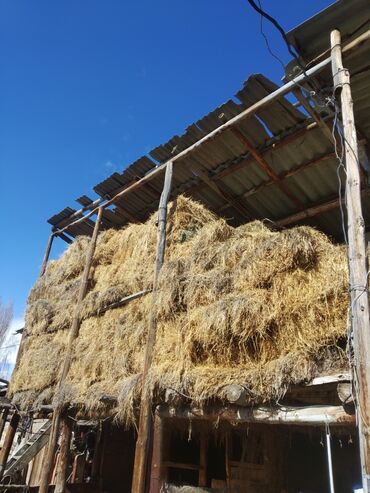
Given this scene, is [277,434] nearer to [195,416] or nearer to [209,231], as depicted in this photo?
[195,416]

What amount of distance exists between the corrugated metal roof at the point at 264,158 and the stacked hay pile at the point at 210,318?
1061 millimetres

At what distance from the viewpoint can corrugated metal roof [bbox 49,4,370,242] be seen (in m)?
5.95

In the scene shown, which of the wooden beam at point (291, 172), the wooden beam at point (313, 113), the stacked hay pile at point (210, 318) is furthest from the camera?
the wooden beam at point (291, 172)

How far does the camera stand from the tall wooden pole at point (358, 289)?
3.47 metres

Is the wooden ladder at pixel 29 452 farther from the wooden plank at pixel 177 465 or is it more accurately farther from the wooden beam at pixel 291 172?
the wooden beam at pixel 291 172

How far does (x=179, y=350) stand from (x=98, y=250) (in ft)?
15.0

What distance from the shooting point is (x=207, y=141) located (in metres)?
7.38

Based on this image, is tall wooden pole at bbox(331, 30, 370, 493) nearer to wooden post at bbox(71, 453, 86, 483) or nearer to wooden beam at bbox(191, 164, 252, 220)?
wooden beam at bbox(191, 164, 252, 220)

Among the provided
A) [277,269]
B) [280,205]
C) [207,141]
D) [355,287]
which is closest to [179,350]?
[277,269]

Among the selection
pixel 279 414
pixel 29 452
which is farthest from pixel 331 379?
pixel 29 452

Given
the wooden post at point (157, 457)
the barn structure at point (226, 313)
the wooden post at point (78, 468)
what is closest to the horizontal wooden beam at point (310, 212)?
the barn structure at point (226, 313)

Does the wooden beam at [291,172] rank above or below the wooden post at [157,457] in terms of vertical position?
above

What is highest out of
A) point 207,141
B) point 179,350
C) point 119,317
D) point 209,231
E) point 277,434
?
point 207,141

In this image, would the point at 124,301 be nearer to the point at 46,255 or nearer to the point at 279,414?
the point at 279,414
